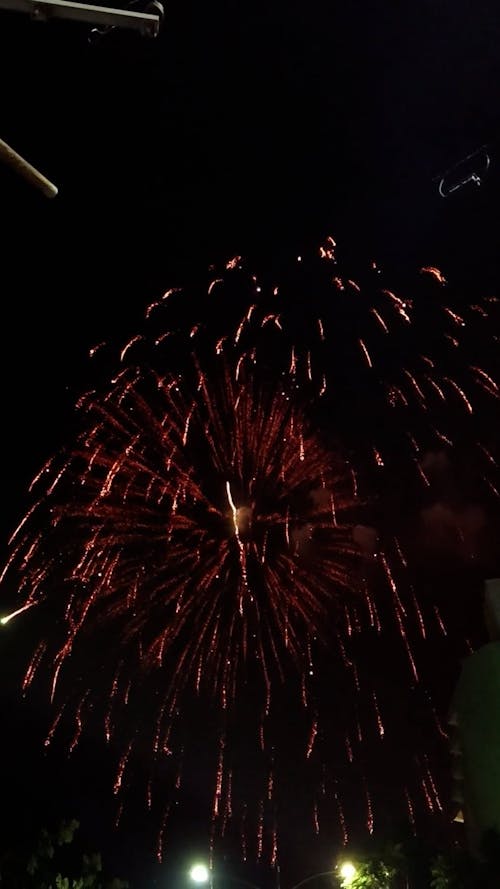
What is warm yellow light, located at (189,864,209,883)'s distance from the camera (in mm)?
23328

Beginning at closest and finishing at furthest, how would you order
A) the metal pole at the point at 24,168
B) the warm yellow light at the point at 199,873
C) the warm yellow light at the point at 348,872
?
the metal pole at the point at 24,168 → the warm yellow light at the point at 348,872 → the warm yellow light at the point at 199,873

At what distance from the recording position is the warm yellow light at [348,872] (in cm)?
2145

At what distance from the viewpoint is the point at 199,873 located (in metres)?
23.5

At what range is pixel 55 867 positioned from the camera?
54.7 feet

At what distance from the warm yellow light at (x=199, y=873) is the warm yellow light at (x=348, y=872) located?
4024 mm

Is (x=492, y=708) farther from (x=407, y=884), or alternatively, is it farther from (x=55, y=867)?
(x=55, y=867)

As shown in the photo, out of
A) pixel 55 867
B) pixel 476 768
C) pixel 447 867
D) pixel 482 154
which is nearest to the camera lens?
pixel 482 154

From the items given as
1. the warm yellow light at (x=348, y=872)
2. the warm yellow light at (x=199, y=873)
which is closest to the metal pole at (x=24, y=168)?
the warm yellow light at (x=348, y=872)

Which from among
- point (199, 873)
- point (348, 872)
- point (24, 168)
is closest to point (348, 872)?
point (348, 872)

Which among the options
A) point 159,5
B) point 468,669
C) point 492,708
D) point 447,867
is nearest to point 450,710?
point 468,669

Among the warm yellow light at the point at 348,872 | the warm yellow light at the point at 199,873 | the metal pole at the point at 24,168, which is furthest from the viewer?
the warm yellow light at the point at 199,873

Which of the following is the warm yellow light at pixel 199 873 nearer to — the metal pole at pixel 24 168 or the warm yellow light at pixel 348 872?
the warm yellow light at pixel 348 872

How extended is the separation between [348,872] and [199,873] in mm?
4534

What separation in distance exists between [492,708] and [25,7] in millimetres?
25072
